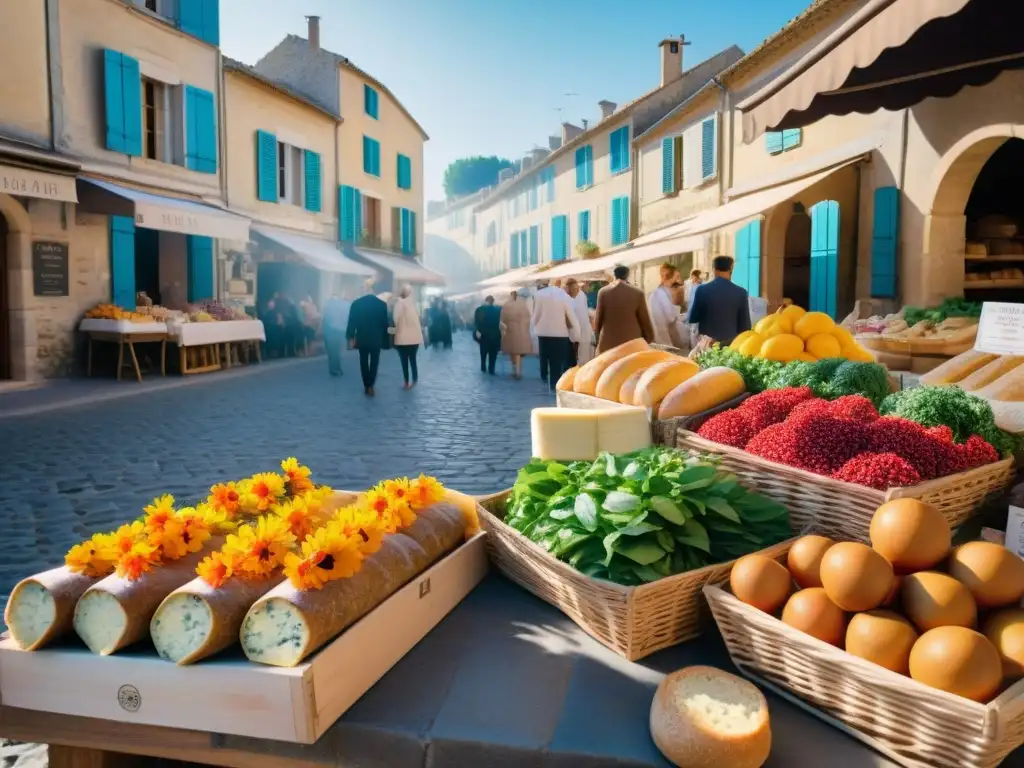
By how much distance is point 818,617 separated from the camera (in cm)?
214

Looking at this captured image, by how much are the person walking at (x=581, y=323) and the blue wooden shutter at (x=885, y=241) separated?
13.7 ft

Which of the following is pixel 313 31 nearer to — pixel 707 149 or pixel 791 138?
pixel 707 149

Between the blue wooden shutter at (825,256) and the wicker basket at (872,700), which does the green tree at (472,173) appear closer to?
the blue wooden shutter at (825,256)

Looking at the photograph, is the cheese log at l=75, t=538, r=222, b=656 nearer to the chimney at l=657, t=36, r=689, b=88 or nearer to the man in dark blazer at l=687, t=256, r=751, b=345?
the man in dark blazer at l=687, t=256, r=751, b=345

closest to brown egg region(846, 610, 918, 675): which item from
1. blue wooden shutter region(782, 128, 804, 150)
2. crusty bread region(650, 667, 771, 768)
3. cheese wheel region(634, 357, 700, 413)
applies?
crusty bread region(650, 667, 771, 768)

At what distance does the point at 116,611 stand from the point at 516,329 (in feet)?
43.7

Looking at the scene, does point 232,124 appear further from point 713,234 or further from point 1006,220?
point 1006,220

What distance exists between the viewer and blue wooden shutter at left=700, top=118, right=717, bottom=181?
59.4 ft

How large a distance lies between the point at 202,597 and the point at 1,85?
13.0 meters

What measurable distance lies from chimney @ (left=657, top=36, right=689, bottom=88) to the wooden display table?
61.1ft

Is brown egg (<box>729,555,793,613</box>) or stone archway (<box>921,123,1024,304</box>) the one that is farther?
stone archway (<box>921,123,1024,304</box>)

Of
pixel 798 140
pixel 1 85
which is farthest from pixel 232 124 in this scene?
pixel 798 140

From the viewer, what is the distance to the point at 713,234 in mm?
17797

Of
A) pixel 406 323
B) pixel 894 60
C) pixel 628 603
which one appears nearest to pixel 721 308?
pixel 894 60
